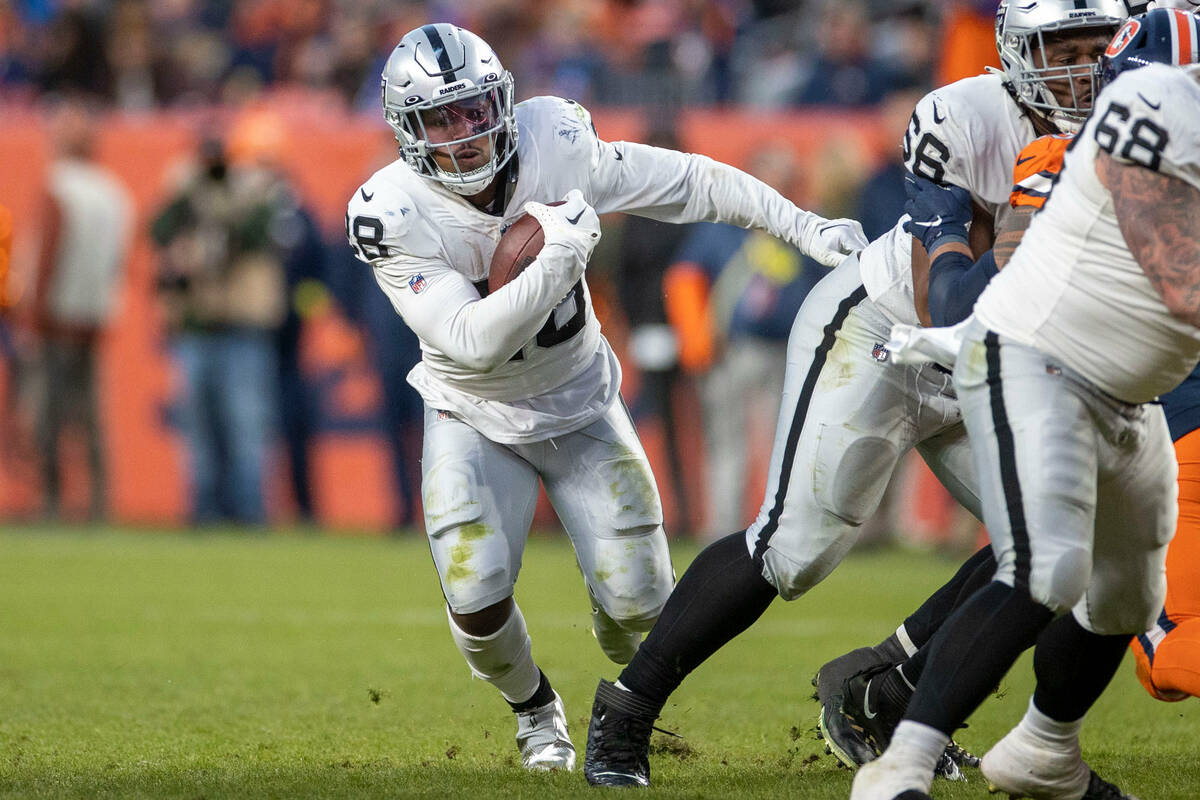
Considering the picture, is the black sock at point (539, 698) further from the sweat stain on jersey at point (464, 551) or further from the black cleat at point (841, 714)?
the black cleat at point (841, 714)

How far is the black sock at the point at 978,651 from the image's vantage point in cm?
297

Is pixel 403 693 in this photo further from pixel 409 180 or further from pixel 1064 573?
pixel 1064 573

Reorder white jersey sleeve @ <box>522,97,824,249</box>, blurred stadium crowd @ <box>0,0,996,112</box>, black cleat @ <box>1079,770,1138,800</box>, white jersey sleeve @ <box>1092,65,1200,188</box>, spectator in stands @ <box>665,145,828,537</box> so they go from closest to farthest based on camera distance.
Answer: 1. white jersey sleeve @ <box>1092,65,1200,188</box>
2. black cleat @ <box>1079,770,1138,800</box>
3. white jersey sleeve @ <box>522,97,824,249</box>
4. spectator in stands @ <box>665,145,828,537</box>
5. blurred stadium crowd @ <box>0,0,996,112</box>

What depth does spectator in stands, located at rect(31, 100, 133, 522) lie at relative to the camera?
9609mm

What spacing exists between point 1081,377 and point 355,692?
270 cm

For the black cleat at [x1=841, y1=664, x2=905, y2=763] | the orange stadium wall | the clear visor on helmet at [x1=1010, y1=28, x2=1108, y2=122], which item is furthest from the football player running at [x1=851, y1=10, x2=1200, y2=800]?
the orange stadium wall

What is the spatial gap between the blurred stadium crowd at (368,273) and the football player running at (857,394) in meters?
4.66

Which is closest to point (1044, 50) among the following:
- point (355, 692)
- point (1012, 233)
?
point (1012, 233)

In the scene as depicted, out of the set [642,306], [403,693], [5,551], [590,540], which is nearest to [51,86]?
[5,551]

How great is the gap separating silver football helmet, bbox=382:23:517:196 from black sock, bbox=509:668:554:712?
124 cm

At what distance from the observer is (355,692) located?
4.96 meters

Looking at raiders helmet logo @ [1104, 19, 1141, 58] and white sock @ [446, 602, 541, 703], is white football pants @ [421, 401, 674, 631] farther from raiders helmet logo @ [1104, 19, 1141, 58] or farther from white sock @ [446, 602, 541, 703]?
raiders helmet logo @ [1104, 19, 1141, 58]

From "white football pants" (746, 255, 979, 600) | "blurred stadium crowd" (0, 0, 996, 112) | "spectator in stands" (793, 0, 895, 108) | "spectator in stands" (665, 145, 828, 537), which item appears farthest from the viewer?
"blurred stadium crowd" (0, 0, 996, 112)

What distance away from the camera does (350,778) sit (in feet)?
12.0
